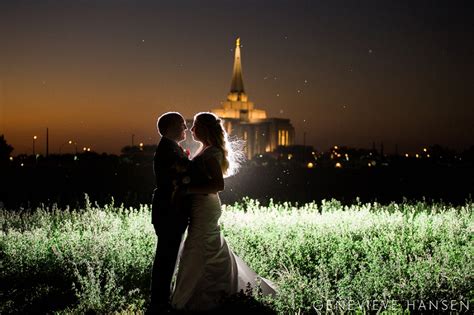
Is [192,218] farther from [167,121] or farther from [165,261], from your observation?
[167,121]

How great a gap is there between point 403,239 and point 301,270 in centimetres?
251

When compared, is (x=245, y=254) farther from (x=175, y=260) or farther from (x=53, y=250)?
(x=53, y=250)

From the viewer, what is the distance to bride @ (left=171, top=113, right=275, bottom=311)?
21.6 feet

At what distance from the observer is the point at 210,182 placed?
6.56 m

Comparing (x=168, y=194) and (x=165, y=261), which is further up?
(x=168, y=194)

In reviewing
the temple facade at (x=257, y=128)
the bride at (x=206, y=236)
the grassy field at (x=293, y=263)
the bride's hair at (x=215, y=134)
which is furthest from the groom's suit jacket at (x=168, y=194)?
the temple facade at (x=257, y=128)

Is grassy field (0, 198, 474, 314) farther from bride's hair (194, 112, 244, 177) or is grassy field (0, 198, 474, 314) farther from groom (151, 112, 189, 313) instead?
bride's hair (194, 112, 244, 177)

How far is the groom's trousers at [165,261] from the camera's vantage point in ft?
22.1

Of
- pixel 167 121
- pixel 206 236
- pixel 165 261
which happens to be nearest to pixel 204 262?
pixel 206 236

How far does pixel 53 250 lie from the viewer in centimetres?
955

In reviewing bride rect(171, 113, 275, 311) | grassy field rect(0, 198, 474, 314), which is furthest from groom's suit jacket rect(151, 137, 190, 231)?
grassy field rect(0, 198, 474, 314)

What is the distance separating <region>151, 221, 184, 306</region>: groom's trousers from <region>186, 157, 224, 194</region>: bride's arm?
554mm

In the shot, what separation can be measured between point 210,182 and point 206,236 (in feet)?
2.21

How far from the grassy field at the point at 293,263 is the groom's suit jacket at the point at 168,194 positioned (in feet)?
3.74
